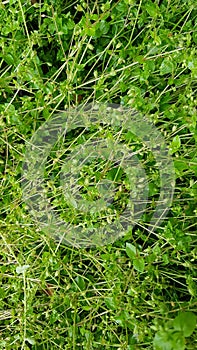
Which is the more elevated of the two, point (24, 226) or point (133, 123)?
point (133, 123)

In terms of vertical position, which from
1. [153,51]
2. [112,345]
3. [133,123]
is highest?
[153,51]

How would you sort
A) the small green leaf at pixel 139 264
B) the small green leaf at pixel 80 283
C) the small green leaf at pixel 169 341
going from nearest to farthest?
the small green leaf at pixel 169 341 < the small green leaf at pixel 139 264 < the small green leaf at pixel 80 283

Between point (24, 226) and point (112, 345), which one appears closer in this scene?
point (112, 345)

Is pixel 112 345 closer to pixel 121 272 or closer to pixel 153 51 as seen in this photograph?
pixel 121 272

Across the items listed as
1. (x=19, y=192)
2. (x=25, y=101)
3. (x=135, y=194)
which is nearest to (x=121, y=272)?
(x=135, y=194)

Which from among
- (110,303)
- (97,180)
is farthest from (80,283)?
(97,180)

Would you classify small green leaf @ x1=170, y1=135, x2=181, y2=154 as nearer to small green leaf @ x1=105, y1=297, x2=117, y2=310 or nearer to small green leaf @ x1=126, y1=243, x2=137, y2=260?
small green leaf @ x1=126, y1=243, x2=137, y2=260

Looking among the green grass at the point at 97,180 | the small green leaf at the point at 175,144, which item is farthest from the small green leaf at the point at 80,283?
the small green leaf at the point at 175,144

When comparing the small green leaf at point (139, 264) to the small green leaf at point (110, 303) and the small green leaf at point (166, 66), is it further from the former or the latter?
the small green leaf at point (166, 66)

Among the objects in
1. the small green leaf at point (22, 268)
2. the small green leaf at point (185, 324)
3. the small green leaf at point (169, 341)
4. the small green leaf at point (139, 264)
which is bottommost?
the small green leaf at point (22, 268)
